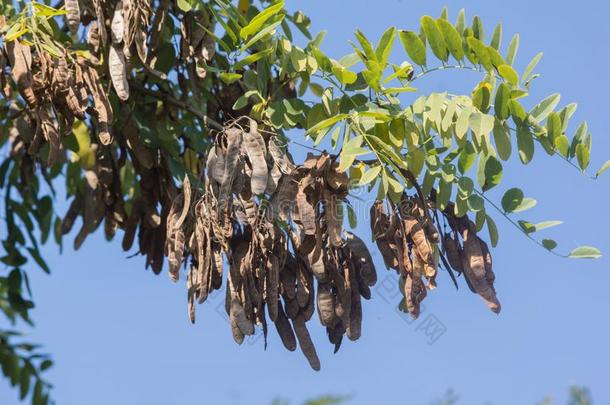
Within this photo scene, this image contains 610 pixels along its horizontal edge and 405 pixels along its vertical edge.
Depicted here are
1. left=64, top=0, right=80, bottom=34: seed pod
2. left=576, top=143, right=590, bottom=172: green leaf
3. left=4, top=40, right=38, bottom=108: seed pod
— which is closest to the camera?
left=576, top=143, right=590, bottom=172: green leaf

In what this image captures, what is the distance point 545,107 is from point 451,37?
23 cm

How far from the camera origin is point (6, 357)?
10.6 ft

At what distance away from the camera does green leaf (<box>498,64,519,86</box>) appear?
2137mm

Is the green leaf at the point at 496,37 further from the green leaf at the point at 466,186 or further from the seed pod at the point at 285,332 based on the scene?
the seed pod at the point at 285,332

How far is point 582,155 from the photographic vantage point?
2189mm

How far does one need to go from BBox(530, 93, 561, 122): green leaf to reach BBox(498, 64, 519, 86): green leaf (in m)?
0.06

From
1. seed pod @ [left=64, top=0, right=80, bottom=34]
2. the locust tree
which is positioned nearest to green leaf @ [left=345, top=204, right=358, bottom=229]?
the locust tree

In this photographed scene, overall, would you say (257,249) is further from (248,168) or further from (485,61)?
(485,61)

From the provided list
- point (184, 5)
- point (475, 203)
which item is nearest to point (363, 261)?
point (475, 203)

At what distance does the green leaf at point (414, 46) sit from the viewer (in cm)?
227

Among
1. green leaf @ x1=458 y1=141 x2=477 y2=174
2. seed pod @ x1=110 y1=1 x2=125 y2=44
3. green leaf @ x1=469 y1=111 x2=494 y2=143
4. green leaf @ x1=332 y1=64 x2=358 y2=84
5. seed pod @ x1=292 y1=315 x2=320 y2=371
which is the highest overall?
seed pod @ x1=110 y1=1 x2=125 y2=44

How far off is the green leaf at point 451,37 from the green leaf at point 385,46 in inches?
4.1

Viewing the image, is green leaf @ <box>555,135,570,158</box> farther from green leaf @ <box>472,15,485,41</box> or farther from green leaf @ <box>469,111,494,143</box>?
green leaf @ <box>472,15,485,41</box>

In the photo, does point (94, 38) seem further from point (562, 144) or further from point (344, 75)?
point (562, 144)
